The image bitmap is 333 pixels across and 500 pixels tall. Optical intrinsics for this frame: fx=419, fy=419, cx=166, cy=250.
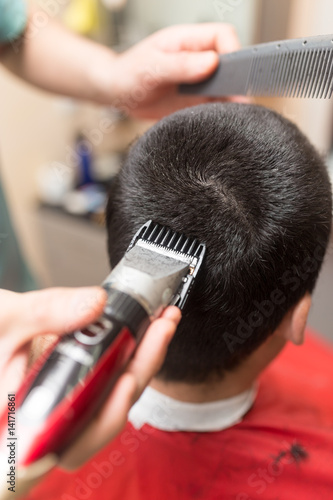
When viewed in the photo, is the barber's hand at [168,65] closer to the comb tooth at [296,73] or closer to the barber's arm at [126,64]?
the barber's arm at [126,64]

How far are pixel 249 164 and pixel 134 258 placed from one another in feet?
0.86

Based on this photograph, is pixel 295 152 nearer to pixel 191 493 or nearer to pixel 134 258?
pixel 134 258

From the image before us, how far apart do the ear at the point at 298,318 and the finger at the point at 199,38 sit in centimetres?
64

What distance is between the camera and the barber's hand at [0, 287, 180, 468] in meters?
0.44

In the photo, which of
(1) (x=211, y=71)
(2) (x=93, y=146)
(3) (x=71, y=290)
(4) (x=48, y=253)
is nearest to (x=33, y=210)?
(4) (x=48, y=253)

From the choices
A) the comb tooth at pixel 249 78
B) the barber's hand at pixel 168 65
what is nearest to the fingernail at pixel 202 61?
the barber's hand at pixel 168 65

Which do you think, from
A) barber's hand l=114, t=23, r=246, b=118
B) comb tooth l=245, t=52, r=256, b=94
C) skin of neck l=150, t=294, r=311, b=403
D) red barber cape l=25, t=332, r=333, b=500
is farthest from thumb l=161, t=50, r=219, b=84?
red barber cape l=25, t=332, r=333, b=500

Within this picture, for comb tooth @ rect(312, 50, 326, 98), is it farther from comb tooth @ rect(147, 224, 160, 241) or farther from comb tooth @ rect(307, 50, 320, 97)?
comb tooth @ rect(147, 224, 160, 241)

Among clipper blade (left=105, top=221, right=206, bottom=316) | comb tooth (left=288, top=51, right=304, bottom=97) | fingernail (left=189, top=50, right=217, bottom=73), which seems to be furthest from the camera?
fingernail (left=189, top=50, right=217, bottom=73)

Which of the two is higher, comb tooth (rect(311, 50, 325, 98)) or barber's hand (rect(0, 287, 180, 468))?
comb tooth (rect(311, 50, 325, 98))

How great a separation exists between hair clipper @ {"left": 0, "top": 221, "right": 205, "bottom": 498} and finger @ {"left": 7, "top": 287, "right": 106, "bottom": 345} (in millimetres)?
15

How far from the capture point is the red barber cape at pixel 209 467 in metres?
0.91

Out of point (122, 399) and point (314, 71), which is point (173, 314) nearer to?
point (122, 399)

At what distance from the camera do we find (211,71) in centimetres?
99
